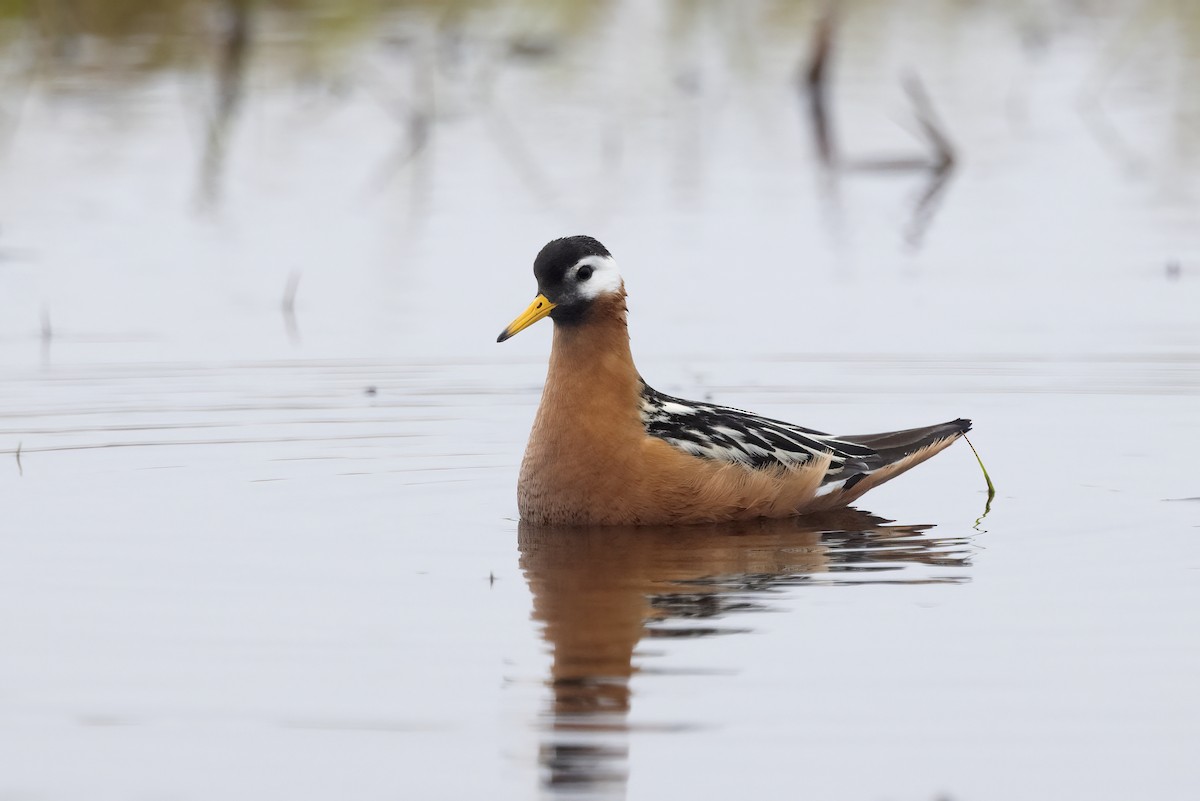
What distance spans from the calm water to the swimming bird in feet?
0.61

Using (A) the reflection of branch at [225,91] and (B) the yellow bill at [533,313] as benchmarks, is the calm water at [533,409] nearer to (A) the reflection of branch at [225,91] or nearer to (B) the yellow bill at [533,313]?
(A) the reflection of branch at [225,91]

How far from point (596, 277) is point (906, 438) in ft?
5.84

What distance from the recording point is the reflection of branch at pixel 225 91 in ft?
58.7

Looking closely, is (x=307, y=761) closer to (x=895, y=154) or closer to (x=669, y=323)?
(x=669, y=323)

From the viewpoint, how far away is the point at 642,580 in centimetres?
812

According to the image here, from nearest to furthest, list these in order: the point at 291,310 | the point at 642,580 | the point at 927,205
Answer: the point at 642,580
the point at 291,310
the point at 927,205

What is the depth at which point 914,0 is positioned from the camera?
30656 mm

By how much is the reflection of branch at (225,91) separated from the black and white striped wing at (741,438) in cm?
836

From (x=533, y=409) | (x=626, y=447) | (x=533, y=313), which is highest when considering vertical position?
(x=533, y=313)

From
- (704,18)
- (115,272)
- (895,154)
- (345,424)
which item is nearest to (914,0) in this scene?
(704,18)

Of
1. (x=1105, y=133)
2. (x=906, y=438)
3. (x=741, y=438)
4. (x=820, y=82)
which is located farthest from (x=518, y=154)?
(x=741, y=438)

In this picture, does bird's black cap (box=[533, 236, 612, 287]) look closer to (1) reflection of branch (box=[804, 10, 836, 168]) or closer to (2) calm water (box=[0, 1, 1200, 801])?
(2) calm water (box=[0, 1, 1200, 801])

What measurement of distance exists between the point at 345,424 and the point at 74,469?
5.33 ft

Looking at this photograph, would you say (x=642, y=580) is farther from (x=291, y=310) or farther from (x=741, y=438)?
(x=291, y=310)
